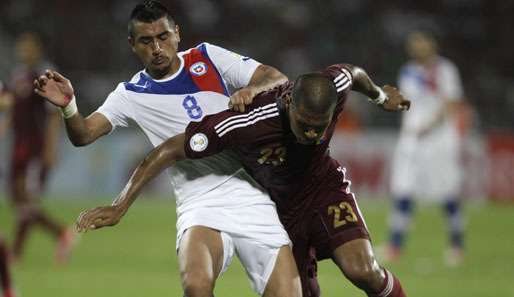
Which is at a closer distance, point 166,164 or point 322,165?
point 166,164

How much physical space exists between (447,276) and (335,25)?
1219cm

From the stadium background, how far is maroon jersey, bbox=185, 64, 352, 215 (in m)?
4.53

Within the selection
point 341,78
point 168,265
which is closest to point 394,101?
point 341,78

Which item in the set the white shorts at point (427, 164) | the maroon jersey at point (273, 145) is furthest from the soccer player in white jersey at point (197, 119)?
the white shorts at point (427, 164)

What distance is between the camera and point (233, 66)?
21.2ft

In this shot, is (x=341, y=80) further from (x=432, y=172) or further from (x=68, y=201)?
(x=68, y=201)

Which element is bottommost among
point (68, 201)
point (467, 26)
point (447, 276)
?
point (68, 201)

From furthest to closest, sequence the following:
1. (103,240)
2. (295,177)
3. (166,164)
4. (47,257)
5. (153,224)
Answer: (153,224) < (103,240) < (47,257) < (295,177) < (166,164)

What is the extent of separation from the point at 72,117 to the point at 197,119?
0.77m

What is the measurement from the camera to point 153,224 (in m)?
15.5

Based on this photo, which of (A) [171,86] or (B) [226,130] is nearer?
(B) [226,130]

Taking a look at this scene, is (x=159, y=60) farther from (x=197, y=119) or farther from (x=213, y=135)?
(x=213, y=135)

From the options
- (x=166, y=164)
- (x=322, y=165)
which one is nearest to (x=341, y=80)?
(x=322, y=165)

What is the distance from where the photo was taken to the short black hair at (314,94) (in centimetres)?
558
